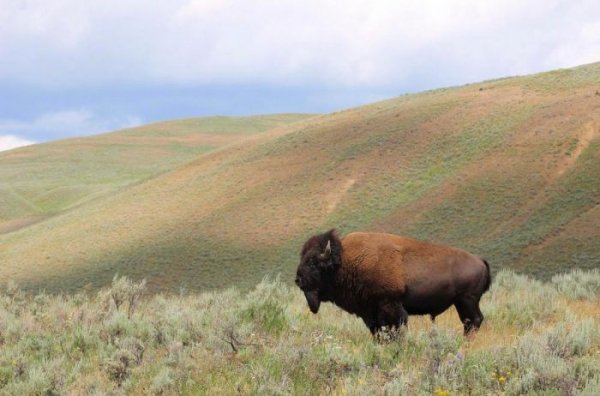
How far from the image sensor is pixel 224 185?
5244 centimetres

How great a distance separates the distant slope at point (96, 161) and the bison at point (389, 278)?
62.8 metres

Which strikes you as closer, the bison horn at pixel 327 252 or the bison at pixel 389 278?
the bison at pixel 389 278

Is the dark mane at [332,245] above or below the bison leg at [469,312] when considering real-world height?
above

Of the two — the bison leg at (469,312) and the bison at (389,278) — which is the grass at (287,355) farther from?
the bison at (389,278)

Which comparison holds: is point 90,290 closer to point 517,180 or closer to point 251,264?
point 251,264

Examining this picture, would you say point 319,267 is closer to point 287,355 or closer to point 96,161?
point 287,355

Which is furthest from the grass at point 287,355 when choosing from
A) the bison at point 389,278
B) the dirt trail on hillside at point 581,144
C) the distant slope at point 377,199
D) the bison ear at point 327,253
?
the dirt trail on hillside at point 581,144

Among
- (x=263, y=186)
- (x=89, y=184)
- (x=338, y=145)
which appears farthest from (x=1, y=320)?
(x=89, y=184)

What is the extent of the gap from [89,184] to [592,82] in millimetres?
67271

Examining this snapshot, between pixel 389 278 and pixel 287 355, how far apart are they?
2.06m

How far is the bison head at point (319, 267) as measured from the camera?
30.7ft

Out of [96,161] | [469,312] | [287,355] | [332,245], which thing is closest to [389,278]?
[332,245]

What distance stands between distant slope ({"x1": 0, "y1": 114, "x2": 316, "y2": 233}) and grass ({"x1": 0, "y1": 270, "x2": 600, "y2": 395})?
6187 centimetres

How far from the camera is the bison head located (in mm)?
9359
